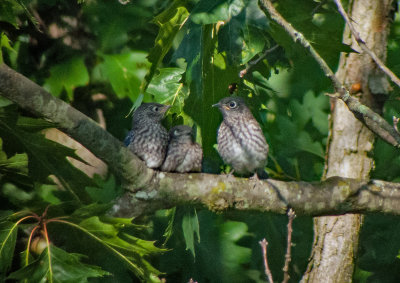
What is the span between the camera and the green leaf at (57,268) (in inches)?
131

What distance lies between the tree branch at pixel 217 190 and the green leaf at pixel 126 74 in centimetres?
138

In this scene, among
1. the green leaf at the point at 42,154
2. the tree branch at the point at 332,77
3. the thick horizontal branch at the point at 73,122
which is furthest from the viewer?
the green leaf at the point at 42,154

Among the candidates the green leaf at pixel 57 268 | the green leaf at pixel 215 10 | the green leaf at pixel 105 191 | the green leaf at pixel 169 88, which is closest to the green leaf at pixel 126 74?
the green leaf at pixel 169 88

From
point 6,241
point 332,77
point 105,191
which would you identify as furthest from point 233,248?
point 332,77

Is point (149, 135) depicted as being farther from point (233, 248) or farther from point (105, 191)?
point (233, 248)

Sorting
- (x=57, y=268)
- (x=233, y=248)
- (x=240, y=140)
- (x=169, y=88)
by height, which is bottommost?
(x=233, y=248)

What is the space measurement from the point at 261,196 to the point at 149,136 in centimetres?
97

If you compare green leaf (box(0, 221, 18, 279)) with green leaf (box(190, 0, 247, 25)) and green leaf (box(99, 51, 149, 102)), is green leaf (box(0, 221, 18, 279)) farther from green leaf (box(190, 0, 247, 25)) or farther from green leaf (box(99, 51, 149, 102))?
green leaf (box(99, 51, 149, 102))

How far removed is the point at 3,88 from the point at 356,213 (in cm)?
209

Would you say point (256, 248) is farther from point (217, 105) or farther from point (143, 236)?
point (217, 105)

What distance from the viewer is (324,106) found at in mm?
5352

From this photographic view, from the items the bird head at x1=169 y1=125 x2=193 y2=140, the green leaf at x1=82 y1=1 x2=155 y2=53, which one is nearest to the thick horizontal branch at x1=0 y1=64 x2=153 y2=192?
the bird head at x1=169 y1=125 x2=193 y2=140

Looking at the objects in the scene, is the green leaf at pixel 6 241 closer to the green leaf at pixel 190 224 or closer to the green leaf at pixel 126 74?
the green leaf at pixel 190 224

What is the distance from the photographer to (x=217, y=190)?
11.3 ft
